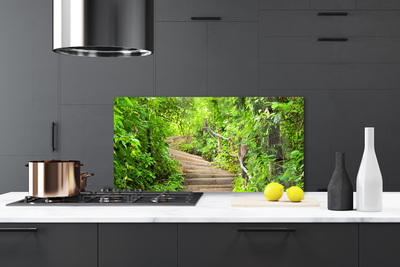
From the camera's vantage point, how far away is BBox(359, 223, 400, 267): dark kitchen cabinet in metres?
1.61

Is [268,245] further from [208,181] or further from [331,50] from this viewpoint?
[331,50]

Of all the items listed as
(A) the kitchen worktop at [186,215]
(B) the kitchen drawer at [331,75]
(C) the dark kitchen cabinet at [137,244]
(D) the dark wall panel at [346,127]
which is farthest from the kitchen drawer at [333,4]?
(C) the dark kitchen cabinet at [137,244]

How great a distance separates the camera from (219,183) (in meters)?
3.13

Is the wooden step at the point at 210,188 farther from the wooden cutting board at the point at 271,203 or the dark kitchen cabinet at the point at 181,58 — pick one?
the wooden cutting board at the point at 271,203

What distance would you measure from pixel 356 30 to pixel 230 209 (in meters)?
1.97

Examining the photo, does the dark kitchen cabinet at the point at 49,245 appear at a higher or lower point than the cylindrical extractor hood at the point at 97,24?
lower

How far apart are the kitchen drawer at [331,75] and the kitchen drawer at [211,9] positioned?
1.37 ft

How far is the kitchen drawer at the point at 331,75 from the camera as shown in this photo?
302 centimetres

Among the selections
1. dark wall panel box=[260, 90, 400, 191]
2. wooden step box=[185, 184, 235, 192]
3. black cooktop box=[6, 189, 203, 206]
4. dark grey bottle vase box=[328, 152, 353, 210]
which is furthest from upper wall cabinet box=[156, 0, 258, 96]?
dark grey bottle vase box=[328, 152, 353, 210]

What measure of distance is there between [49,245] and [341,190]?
4.11 ft

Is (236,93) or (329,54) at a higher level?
(329,54)

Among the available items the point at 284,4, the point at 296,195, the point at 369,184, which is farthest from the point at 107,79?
the point at 369,184

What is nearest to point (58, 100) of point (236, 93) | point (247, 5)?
point (236, 93)

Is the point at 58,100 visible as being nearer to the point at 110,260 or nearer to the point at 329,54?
the point at 110,260
